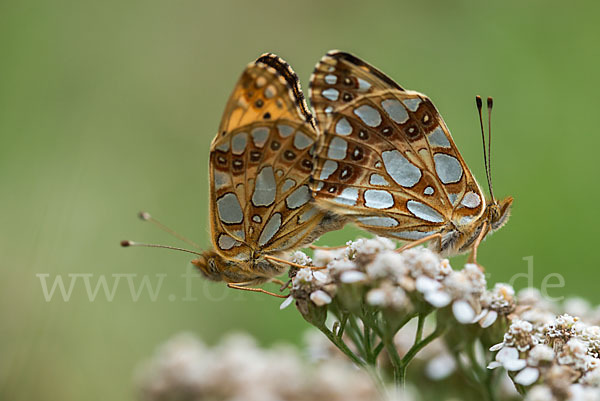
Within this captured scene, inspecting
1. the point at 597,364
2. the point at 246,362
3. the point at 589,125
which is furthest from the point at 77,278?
the point at 589,125

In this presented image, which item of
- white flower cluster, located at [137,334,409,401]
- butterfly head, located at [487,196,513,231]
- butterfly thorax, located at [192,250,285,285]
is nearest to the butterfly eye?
butterfly thorax, located at [192,250,285,285]

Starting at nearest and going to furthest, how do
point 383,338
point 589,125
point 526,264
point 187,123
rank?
point 383,338 → point 526,264 → point 589,125 → point 187,123

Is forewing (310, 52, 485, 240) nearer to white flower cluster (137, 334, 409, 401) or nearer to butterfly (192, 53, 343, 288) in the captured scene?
butterfly (192, 53, 343, 288)

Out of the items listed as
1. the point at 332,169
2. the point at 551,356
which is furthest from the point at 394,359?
the point at 332,169

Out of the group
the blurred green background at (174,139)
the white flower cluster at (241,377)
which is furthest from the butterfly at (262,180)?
the blurred green background at (174,139)

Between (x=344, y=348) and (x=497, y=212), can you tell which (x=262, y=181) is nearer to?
(x=344, y=348)

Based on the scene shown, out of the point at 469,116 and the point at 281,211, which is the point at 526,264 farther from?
the point at 281,211

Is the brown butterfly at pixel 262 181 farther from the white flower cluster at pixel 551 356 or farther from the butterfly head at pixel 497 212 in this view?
the white flower cluster at pixel 551 356
